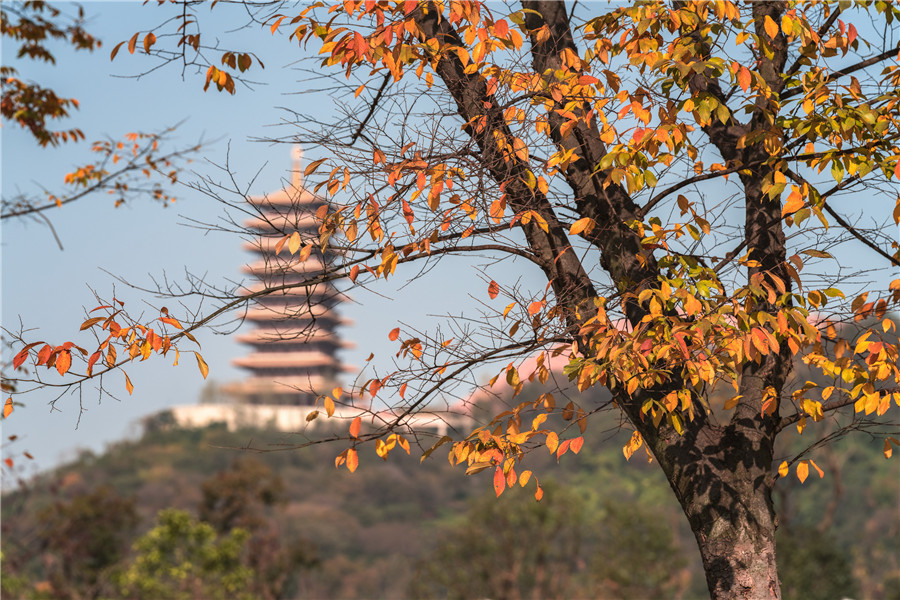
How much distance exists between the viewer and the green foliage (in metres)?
14.9

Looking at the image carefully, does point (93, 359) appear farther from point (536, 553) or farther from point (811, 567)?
point (536, 553)

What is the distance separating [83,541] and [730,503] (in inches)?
785

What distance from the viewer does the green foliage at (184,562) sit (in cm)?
1494

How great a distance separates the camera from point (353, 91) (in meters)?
3.55

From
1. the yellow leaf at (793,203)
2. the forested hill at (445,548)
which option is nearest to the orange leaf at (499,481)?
the forested hill at (445,548)

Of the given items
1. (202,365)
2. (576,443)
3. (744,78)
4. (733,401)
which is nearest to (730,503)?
(733,401)

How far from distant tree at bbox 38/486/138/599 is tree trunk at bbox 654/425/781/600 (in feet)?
56.1

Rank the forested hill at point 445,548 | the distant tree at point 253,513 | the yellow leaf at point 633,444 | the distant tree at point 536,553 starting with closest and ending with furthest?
1. the yellow leaf at point 633,444
2. the forested hill at point 445,548
3. the distant tree at point 536,553
4. the distant tree at point 253,513

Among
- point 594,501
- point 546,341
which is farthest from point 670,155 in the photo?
point 594,501

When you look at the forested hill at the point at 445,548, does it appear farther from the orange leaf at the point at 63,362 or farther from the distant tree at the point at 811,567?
the orange leaf at the point at 63,362

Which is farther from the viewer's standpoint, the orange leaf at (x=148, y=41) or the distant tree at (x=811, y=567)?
the distant tree at (x=811, y=567)

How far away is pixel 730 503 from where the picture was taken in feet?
10.4

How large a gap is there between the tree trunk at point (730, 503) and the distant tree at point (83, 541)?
17109 mm

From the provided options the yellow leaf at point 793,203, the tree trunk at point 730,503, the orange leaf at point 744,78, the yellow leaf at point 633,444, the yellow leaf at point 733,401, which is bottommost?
the tree trunk at point 730,503
